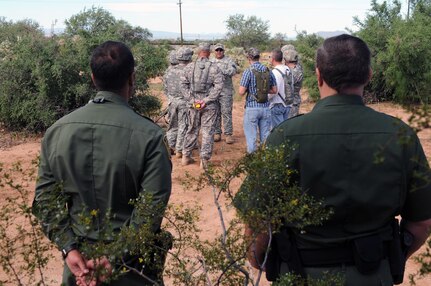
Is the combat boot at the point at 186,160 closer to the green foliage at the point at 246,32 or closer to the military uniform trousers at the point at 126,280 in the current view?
the military uniform trousers at the point at 126,280

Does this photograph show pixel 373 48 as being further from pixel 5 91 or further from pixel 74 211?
pixel 74 211

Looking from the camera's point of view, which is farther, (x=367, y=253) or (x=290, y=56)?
(x=290, y=56)

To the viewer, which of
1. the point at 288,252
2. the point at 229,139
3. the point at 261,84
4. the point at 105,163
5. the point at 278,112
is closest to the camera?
the point at 288,252

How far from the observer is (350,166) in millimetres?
2008

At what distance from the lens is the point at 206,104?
766 centimetres

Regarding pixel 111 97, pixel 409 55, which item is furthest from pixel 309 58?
pixel 111 97

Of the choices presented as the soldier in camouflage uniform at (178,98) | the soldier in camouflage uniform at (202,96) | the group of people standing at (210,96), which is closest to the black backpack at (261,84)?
the group of people standing at (210,96)

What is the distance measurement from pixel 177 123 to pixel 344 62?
654 centimetres

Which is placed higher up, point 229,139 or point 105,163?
point 105,163

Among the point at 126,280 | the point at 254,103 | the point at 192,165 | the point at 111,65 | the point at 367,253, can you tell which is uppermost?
the point at 111,65

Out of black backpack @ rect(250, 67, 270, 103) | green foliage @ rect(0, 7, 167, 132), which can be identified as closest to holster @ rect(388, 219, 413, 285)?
black backpack @ rect(250, 67, 270, 103)

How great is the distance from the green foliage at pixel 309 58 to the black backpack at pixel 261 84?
25.5 feet

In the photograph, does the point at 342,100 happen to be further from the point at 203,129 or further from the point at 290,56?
the point at 290,56

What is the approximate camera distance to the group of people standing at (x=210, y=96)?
722 cm
